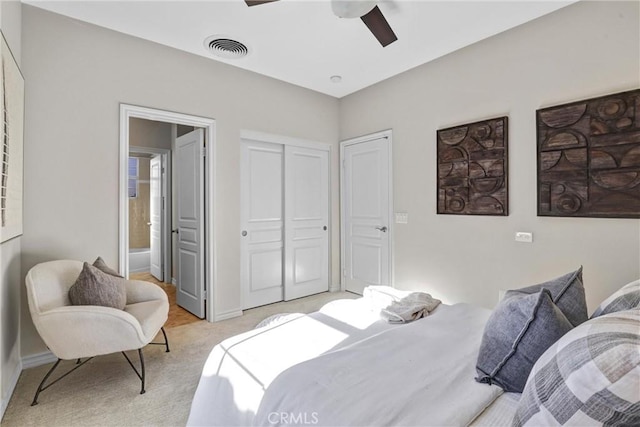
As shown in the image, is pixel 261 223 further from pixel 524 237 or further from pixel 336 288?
pixel 524 237

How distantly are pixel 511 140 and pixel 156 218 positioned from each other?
5.06 m

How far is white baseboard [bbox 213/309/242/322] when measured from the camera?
3379 millimetres

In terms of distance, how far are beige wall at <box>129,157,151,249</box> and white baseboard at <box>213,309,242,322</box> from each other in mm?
3649

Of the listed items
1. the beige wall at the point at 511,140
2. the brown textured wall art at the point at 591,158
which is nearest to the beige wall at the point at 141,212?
the beige wall at the point at 511,140

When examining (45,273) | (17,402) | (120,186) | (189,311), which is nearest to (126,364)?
(17,402)

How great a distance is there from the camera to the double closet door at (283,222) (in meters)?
3.74

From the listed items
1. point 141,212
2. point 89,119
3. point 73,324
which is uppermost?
point 89,119

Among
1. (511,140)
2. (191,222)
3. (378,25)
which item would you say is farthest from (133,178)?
(511,140)

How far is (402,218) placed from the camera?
3.71m

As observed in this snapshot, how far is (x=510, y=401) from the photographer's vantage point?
104 cm

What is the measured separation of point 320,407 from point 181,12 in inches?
114

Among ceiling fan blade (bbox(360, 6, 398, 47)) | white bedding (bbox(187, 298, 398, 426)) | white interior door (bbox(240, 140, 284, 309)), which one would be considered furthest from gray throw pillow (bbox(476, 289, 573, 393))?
white interior door (bbox(240, 140, 284, 309))

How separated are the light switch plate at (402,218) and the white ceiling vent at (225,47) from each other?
2384 mm

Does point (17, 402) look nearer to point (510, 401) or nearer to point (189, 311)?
point (189, 311)
